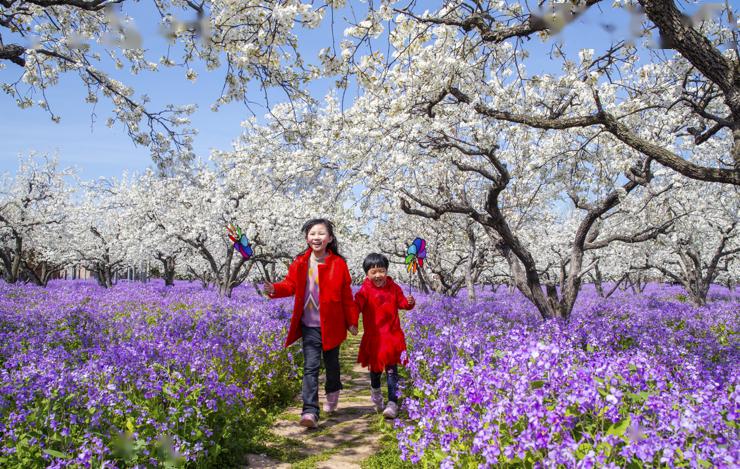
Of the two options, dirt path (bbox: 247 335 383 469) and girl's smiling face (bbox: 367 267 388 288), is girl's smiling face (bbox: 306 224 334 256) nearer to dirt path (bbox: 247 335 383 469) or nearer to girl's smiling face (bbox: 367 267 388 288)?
girl's smiling face (bbox: 367 267 388 288)

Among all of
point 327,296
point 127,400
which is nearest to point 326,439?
point 327,296

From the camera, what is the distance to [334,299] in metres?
6.39

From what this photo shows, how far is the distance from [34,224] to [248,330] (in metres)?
20.0

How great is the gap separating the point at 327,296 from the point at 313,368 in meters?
0.93

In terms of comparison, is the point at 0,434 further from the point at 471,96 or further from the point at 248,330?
the point at 471,96

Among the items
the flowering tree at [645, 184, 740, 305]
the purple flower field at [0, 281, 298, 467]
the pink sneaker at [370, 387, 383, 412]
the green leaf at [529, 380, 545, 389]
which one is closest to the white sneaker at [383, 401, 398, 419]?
the pink sneaker at [370, 387, 383, 412]

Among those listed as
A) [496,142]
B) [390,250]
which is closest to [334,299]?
[496,142]

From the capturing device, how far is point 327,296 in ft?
20.9

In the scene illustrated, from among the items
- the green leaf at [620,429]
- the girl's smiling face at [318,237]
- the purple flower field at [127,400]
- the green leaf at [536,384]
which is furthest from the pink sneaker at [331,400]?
the green leaf at [620,429]

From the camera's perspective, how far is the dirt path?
520cm

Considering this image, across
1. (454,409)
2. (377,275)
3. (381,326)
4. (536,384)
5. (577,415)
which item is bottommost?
(454,409)

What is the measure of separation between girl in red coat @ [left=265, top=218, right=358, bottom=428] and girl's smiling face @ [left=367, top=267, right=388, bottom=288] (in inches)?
16.7

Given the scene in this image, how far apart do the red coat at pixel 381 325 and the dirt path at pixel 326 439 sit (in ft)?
2.68

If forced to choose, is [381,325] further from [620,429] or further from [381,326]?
[620,429]
